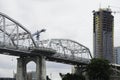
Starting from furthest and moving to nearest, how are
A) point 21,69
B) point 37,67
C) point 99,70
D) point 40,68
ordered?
1. point 21,69
2. point 37,67
3. point 40,68
4. point 99,70

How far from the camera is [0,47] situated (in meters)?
152

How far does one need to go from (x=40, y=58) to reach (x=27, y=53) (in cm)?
881

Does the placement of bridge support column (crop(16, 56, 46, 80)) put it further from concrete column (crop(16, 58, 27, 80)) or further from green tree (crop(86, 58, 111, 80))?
green tree (crop(86, 58, 111, 80))

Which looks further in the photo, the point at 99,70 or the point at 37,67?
the point at 37,67

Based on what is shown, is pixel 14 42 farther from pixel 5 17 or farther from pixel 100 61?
pixel 100 61

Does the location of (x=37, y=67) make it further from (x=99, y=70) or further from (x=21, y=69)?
(x=99, y=70)

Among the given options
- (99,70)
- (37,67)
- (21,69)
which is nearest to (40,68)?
(37,67)

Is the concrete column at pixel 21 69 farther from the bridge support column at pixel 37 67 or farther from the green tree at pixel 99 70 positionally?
the green tree at pixel 99 70

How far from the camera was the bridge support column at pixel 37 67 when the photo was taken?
594ft

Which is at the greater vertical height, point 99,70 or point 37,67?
point 99,70

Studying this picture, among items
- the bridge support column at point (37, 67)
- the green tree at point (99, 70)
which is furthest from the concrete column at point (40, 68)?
the green tree at point (99, 70)

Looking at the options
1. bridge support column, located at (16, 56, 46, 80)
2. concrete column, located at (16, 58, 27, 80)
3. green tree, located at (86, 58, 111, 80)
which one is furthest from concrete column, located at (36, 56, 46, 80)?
green tree, located at (86, 58, 111, 80)

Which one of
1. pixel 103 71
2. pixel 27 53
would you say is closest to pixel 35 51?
pixel 27 53

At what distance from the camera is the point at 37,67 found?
18388 centimetres
